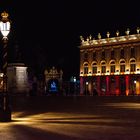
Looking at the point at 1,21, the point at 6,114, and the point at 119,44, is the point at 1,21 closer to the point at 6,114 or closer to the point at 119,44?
the point at 6,114

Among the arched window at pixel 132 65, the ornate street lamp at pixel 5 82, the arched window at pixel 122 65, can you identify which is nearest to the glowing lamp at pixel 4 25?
the ornate street lamp at pixel 5 82

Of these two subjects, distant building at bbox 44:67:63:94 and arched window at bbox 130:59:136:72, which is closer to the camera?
distant building at bbox 44:67:63:94

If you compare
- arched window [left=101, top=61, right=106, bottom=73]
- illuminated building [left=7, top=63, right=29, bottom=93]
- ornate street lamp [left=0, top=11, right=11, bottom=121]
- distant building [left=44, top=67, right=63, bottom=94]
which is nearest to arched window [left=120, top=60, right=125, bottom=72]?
arched window [left=101, top=61, right=106, bottom=73]

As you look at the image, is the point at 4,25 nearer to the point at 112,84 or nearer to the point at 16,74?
the point at 16,74

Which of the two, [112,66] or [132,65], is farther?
[112,66]

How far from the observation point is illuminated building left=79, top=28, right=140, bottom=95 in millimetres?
82125

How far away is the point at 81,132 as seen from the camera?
40.3ft

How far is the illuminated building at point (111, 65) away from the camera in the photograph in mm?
82125

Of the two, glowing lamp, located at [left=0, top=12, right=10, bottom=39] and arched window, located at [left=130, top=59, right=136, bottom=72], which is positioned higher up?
arched window, located at [left=130, top=59, right=136, bottom=72]

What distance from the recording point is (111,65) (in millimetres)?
87000

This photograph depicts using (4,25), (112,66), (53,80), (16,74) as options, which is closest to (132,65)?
(112,66)

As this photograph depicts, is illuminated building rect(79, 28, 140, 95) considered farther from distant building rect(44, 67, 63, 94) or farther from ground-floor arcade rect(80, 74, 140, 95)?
distant building rect(44, 67, 63, 94)

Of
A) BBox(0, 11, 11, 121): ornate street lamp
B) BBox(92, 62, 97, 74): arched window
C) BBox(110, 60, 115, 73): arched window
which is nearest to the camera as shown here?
BBox(0, 11, 11, 121): ornate street lamp

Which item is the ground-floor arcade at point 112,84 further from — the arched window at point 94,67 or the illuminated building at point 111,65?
the arched window at point 94,67
